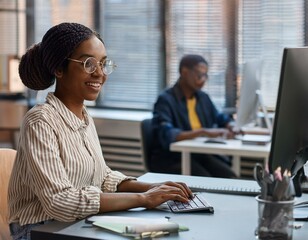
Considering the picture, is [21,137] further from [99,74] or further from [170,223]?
[170,223]

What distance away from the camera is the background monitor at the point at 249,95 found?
3918 mm

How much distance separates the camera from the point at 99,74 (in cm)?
209

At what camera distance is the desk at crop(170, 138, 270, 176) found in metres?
3.85

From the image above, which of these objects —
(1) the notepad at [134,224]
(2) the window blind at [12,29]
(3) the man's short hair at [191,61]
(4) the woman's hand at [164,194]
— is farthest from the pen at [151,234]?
(2) the window blind at [12,29]

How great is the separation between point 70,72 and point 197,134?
214 cm

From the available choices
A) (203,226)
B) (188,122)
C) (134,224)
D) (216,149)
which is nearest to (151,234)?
(134,224)

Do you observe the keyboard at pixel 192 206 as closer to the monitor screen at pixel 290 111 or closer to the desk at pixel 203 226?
the desk at pixel 203 226

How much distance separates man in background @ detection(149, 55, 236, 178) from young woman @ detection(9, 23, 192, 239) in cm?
194

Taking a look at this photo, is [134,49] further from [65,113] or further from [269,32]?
[65,113]

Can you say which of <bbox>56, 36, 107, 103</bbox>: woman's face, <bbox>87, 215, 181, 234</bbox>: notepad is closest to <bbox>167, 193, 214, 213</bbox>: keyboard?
<bbox>87, 215, 181, 234</bbox>: notepad

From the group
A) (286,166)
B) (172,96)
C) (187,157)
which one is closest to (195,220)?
(286,166)

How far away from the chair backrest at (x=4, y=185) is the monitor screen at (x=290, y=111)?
98 centimetres

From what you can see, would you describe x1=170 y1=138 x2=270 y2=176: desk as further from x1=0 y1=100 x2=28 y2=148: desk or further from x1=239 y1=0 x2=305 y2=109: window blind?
x1=0 y1=100 x2=28 y2=148: desk

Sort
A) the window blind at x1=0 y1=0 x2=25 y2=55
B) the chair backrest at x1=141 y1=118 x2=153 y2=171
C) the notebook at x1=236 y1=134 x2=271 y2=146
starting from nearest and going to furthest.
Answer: the notebook at x1=236 y1=134 x2=271 y2=146, the chair backrest at x1=141 y1=118 x2=153 y2=171, the window blind at x1=0 y1=0 x2=25 y2=55
